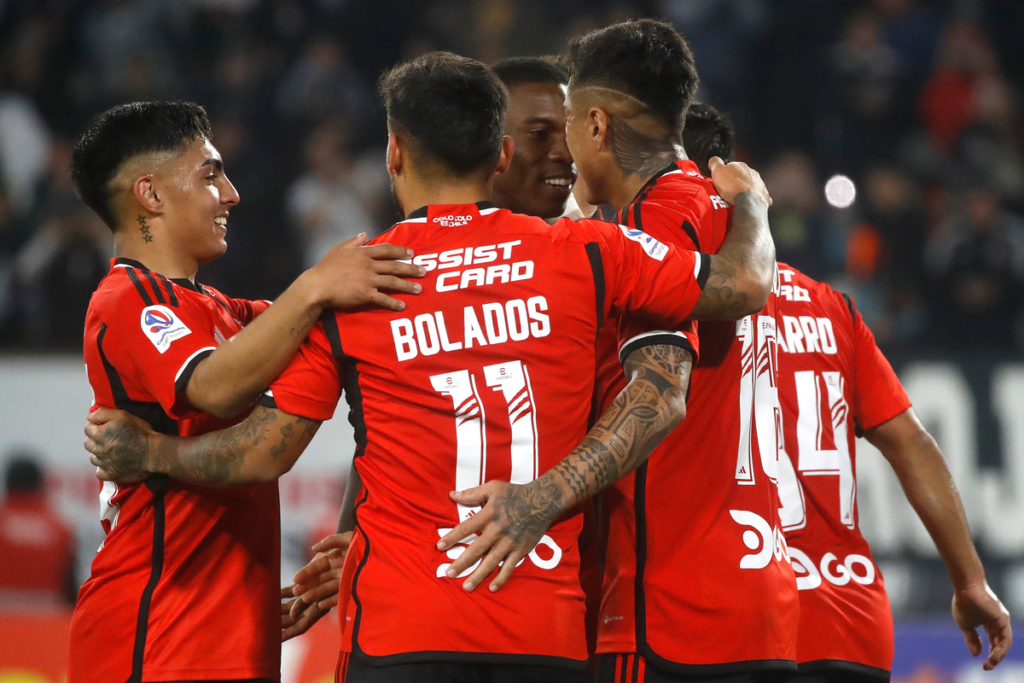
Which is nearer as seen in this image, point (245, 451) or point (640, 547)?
point (245, 451)

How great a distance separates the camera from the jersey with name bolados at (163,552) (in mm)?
3156

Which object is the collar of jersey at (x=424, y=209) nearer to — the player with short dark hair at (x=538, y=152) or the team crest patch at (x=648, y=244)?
the team crest patch at (x=648, y=244)

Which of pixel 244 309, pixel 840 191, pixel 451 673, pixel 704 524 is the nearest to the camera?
pixel 451 673

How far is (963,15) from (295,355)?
34.7 feet

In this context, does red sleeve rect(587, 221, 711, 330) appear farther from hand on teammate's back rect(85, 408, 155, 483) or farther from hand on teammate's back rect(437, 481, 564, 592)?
hand on teammate's back rect(85, 408, 155, 483)

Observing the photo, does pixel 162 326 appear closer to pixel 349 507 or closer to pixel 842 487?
pixel 349 507

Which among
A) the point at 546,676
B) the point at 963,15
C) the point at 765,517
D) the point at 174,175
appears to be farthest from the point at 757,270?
the point at 963,15

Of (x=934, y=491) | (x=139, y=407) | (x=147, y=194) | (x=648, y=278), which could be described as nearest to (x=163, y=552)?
(x=139, y=407)

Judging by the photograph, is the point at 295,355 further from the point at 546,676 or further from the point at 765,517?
the point at 765,517

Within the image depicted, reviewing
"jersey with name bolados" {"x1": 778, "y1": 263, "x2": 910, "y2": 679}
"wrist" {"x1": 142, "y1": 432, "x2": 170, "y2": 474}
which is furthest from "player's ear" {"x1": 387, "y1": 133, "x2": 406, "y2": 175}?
"jersey with name bolados" {"x1": 778, "y1": 263, "x2": 910, "y2": 679}

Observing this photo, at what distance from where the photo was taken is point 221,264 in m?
9.50

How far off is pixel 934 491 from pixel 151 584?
2.66 m

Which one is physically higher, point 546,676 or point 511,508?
point 511,508

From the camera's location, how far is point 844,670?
364 centimetres
